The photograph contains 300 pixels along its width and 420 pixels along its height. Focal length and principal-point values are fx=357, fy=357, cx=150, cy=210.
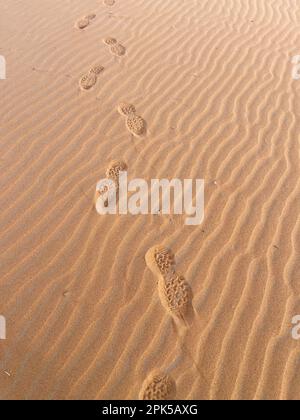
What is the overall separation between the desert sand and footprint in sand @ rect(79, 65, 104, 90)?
0.07m

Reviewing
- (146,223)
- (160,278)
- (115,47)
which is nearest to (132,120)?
(146,223)

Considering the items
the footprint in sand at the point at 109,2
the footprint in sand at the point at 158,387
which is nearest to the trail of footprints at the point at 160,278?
the footprint in sand at the point at 158,387

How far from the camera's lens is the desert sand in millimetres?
2217

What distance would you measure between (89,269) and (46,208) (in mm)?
691

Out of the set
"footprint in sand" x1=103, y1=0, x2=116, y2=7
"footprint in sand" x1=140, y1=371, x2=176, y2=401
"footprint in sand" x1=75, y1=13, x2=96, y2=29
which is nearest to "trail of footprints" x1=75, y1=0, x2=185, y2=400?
"footprint in sand" x1=140, y1=371, x2=176, y2=401

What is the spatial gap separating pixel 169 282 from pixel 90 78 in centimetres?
Result: 274

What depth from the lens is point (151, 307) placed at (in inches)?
96.1

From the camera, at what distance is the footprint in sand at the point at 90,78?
4086mm

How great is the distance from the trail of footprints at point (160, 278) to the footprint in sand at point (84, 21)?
1523 mm

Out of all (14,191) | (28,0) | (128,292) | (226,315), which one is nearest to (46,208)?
(14,191)

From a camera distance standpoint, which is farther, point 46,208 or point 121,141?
point 121,141

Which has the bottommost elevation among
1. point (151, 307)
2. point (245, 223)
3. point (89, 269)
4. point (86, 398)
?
point (86, 398)

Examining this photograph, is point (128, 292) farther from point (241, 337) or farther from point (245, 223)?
point (245, 223)

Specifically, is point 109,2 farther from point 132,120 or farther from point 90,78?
point 132,120
